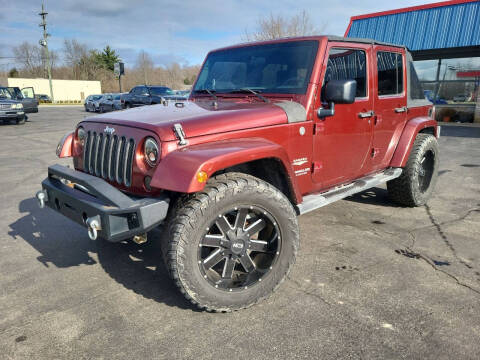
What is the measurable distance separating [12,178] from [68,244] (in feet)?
12.4

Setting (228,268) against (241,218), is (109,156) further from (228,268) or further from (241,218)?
(228,268)

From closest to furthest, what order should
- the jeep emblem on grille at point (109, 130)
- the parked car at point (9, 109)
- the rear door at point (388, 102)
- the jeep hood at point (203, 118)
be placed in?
the jeep hood at point (203, 118), the jeep emblem on grille at point (109, 130), the rear door at point (388, 102), the parked car at point (9, 109)

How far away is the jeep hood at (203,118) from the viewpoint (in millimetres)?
2626

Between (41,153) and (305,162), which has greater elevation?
(305,162)

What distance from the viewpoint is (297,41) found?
3498 millimetres

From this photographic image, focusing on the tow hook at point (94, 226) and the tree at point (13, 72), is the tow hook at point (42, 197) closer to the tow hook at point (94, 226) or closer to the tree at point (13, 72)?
the tow hook at point (94, 226)

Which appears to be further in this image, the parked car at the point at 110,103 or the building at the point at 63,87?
the building at the point at 63,87

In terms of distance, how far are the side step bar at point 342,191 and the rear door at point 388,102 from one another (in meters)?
0.13

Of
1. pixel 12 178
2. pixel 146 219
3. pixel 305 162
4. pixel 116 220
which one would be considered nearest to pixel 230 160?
pixel 146 219

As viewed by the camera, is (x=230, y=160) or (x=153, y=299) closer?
(x=230, y=160)

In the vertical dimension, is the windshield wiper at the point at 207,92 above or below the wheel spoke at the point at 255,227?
above

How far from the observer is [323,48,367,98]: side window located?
137 inches

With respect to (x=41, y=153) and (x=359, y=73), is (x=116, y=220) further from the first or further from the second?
(x=41, y=153)

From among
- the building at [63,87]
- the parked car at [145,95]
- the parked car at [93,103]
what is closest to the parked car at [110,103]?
the parked car at [93,103]
